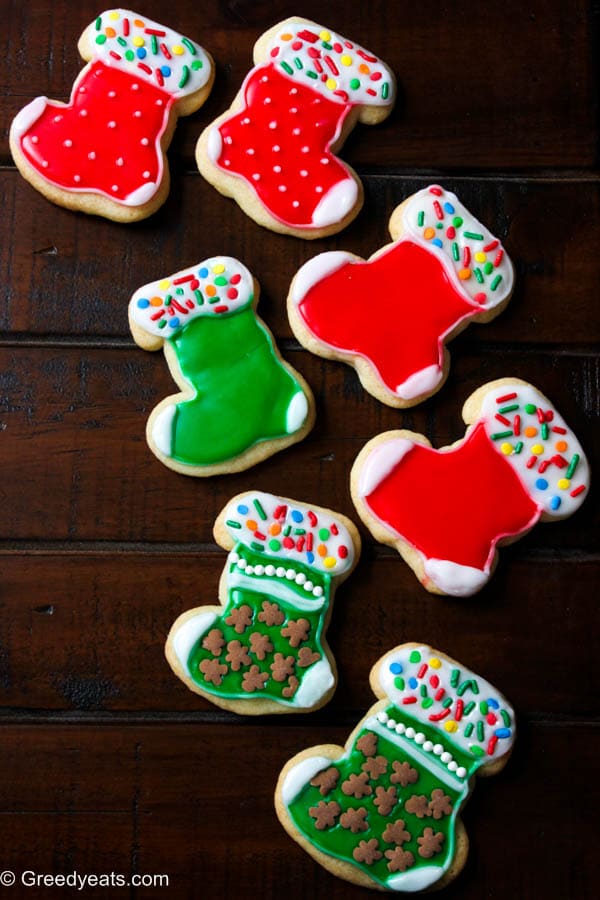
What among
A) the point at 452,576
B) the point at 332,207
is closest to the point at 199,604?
the point at 452,576

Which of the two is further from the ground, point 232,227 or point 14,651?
point 232,227

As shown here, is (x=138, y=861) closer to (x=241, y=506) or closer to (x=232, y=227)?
(x=241, y=506)

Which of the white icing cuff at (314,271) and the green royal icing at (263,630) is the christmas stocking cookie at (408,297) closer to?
the white icing cuff at (314,271)

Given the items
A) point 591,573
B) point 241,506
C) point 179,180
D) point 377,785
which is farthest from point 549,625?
point 179,180

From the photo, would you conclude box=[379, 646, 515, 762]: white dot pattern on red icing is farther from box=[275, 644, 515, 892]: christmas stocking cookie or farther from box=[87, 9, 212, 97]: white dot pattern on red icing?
box=[87, 9, 212, 97]: white dot pattern on red icing

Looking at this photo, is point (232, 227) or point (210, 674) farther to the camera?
point (232, 227)

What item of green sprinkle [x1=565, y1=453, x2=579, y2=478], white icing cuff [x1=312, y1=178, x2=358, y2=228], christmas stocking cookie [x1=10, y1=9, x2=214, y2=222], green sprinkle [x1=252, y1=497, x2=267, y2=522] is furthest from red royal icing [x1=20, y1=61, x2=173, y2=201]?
green sprinkle [x1=565, y1=453, x2=579, y2=478]
